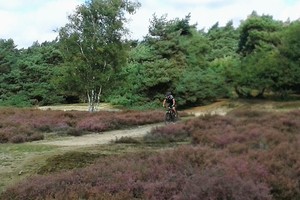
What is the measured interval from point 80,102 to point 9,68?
38.8 ft

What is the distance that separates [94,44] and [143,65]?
16.5 meters

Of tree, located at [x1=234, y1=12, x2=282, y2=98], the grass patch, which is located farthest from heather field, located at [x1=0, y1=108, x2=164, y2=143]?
tree, located at [x1=234, y1=12, x2=282, y2=98]

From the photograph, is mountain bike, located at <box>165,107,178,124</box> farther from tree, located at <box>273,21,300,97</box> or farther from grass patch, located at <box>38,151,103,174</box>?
tree, located at <box>273,21,300,97</box>

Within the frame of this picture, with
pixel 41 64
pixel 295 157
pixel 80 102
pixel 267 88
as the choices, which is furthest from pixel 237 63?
pixel 295 157

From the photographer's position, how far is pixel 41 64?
57.5 metres

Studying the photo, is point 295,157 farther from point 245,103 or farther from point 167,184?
point 245,103

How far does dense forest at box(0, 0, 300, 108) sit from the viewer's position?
32312mm

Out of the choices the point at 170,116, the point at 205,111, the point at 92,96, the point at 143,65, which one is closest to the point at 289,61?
the point at 205,111

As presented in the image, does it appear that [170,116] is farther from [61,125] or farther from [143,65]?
[143,65]

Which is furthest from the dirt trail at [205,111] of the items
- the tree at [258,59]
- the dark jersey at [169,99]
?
the tree at [258,59]

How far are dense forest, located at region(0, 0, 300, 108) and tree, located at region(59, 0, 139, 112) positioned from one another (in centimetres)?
6

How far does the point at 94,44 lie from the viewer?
3194cm

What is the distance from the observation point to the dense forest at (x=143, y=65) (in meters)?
32.3

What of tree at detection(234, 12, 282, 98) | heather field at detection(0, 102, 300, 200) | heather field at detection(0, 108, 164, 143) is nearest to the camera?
heather field at detection(0, 102, 300, 200)
